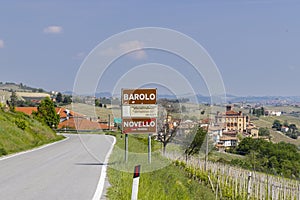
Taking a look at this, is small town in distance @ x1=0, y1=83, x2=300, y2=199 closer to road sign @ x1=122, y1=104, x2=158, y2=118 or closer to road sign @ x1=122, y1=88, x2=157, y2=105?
road sign @ x1=122, y1=104, x2=158, y2=118

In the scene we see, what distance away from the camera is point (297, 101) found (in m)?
65.8

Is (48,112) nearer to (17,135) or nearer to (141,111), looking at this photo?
(17,135)

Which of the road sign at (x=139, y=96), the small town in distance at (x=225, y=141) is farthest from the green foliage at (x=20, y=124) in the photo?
the road sign at (x=139, y=96)

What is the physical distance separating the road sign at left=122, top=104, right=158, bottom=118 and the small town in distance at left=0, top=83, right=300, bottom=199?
0.22 feet

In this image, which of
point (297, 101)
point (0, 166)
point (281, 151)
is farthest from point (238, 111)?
point (0, 166)

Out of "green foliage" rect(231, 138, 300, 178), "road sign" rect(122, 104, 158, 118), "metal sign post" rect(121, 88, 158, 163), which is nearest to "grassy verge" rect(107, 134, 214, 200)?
"metal sign post" rect(121, 88, 158, 163)

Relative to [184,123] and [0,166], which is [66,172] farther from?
[184,123]

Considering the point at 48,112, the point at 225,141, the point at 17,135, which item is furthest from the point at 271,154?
the point at 48,112

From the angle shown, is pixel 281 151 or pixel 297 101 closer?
pixel 281 151

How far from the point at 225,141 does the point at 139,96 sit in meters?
27.3

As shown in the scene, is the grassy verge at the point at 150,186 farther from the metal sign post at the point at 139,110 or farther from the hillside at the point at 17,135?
the hillside at the point at 17,135

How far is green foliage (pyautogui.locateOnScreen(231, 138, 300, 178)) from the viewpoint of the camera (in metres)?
38.8

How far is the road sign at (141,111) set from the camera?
1945 cm

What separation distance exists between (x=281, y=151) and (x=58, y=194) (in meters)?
37.2
